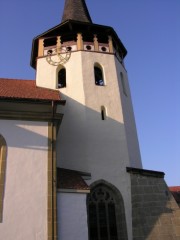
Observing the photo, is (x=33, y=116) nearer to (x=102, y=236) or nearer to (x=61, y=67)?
(x=102, y=236)

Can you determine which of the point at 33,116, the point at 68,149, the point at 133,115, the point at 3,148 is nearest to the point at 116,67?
the point at 133,115

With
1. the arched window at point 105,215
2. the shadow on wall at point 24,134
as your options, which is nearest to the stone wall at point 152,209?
the arched window at point 105,215

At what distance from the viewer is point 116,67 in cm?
1733

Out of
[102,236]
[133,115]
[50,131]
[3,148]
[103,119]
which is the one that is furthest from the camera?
[133,115]

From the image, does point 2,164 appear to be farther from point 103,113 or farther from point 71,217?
point 103,113

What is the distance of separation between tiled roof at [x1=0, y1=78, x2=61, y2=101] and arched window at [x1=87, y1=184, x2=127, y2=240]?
4.55 metres

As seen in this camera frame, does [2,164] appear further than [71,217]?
Yes

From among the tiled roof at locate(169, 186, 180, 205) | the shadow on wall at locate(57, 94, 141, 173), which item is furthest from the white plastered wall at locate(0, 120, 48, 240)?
the tiled roof at locate(169, 186, 180, 205)

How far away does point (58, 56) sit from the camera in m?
17.4

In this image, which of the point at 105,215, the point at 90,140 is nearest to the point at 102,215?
the point at 105,215

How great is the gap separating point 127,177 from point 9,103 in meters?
6.14

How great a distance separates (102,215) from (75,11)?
48.3ft

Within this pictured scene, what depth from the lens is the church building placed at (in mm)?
9617

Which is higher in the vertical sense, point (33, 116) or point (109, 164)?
point (33, 116)
